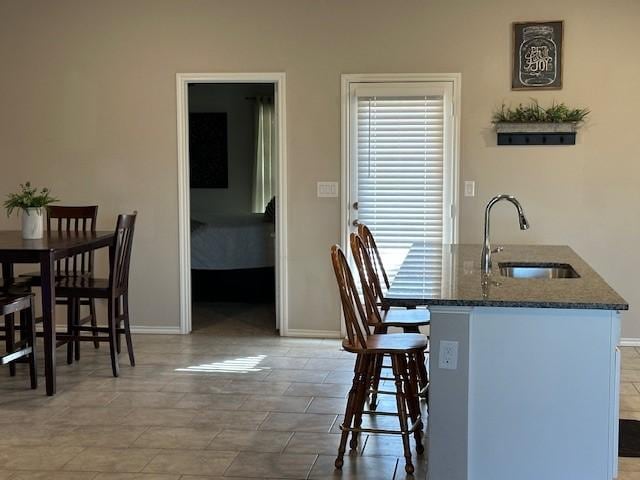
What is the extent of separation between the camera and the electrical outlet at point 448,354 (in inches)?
111

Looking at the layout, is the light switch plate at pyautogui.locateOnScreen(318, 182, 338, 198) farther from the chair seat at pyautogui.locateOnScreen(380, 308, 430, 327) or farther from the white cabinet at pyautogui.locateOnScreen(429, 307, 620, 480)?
the white cabinet at pyautogui.locateOnScreen(429, 307, 620, 480)

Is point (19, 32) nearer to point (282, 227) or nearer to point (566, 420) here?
point (282, 227)

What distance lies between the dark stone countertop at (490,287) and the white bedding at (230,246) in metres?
3.24

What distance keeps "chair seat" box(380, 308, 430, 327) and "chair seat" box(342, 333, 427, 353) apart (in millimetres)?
279

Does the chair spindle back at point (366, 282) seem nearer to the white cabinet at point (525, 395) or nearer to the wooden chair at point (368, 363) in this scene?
the wooden chair at point (368, 363)

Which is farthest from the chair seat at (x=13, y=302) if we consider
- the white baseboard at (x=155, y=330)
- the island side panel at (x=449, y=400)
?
the island side panel at (x=449, y=400)

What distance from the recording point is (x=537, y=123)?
18.1 feet

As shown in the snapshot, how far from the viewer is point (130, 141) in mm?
5988

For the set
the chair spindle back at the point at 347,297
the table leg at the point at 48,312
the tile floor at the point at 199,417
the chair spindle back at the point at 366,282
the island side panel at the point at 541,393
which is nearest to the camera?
the island side panel at the point at 541,393

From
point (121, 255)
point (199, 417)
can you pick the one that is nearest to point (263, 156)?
point (121, 255)

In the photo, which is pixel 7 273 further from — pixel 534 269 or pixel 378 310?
pixel 534 269

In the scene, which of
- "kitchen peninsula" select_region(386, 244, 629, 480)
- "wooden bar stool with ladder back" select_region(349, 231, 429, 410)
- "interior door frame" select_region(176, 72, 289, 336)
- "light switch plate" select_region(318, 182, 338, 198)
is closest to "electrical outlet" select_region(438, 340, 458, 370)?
"kitchen peninsula" select_region(386, 244, 629, 480)

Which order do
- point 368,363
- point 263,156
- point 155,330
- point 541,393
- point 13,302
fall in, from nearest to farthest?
point 541,393 < point 368,363 < point 13,302 < point 155,330 < point 263,156

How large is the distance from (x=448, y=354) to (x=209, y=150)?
7087 millimetres
